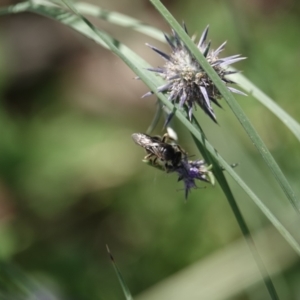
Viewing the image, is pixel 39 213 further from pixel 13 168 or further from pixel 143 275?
pixel 143 275

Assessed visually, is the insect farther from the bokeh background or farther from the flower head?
the bokeh background

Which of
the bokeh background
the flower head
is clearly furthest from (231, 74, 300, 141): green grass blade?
the bokeh background

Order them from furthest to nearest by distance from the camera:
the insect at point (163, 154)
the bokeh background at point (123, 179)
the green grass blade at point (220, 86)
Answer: the bokeh background at point (123, 179) → the insect at point (163, 154) → the green grass blade at point (220, 86)

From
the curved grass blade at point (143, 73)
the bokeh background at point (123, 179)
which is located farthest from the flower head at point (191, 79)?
the bokeh background at point (123, 179)

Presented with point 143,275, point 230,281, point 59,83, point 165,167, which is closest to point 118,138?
point 59,83

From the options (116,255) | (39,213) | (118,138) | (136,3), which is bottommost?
(116,255)

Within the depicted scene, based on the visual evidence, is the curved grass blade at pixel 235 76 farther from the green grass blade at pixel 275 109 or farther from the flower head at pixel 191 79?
the flower head at pixel 191 79
